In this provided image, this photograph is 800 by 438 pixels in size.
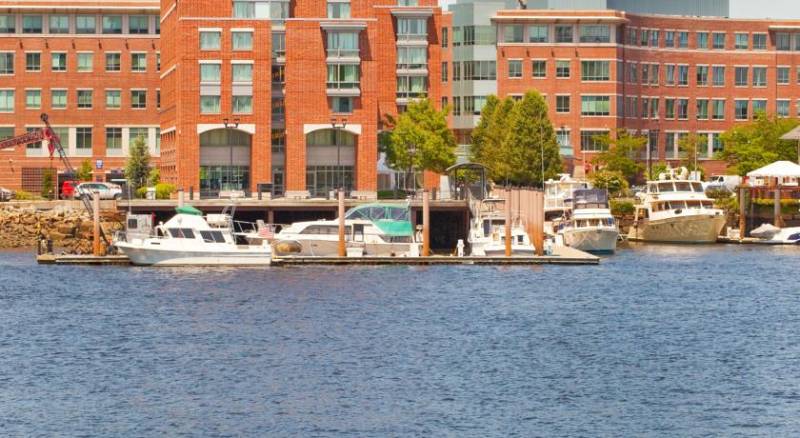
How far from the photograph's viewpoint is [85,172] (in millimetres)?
181125

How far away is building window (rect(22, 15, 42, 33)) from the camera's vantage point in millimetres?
186375

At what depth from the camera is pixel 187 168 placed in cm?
15900

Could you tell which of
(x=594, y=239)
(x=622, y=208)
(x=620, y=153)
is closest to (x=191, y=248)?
(x=594, y=239)

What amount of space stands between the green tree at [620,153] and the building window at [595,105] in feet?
10.0

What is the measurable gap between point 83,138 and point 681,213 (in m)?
70.2

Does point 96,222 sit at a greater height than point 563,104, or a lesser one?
lesser

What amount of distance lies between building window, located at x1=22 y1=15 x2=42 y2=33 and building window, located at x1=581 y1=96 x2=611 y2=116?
197ft

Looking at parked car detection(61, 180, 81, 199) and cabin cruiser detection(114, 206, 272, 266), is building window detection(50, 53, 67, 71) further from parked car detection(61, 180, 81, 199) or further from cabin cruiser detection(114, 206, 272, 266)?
cabin cruiser detection(114, 206, 272, 266)

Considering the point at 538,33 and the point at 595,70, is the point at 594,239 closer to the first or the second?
the point at 595,70

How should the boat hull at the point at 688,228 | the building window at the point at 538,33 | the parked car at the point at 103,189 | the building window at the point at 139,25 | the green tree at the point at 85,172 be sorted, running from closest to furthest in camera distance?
the boat hull at the point at 688,228 < the parked car at the point at 103,189 < the green tree at the point at 85,172 < the building window at the point at 139,25 < the building window at the point at 538,33

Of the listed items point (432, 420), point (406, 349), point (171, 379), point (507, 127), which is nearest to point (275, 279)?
point (406, 349)

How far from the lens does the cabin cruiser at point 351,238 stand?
11812 centimetres

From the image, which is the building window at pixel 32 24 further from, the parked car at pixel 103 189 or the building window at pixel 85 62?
the parked car at pixel 103 189

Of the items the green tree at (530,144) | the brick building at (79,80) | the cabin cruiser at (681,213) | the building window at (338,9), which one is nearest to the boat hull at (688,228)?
the cabin cruiser at (681,213)
